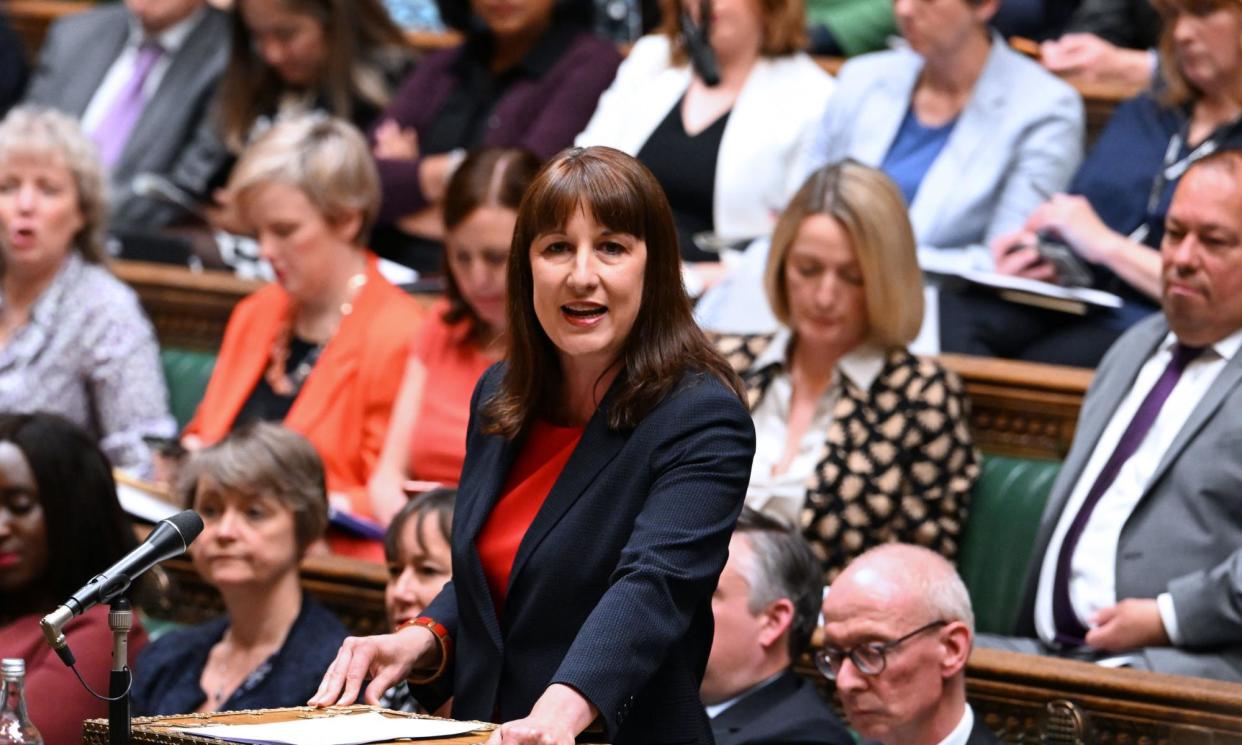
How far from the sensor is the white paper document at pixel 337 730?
5.54 ft

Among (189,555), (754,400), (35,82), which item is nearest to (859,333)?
(754,400)

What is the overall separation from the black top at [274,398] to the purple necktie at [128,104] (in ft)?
4.81

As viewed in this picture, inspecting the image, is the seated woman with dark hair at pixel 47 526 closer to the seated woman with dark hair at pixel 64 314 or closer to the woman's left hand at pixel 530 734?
the seated woman with dark hair at pixel 64 314

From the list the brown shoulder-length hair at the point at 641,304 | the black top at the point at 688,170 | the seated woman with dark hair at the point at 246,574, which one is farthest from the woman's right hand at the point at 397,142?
the brown shoulder-length hair at the point at 641,304

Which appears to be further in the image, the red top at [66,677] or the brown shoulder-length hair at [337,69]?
the brown shoulder-length hair at [337,69]

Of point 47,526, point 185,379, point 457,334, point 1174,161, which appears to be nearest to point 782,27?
point 1174,161

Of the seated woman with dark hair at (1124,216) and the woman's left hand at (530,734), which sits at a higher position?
the woman's left hand at (530,734)

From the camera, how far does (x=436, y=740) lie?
1711 millimetres

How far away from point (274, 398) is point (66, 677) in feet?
3.93

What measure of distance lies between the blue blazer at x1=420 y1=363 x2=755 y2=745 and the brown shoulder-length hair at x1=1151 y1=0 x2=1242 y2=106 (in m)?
2.01

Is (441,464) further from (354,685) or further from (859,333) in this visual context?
(354,685)

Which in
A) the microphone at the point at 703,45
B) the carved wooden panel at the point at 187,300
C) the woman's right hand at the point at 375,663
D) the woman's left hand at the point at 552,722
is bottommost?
the carved wooden panel at the point at 187,300

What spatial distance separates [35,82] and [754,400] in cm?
280

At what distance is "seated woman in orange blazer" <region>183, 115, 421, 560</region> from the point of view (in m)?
3.81
